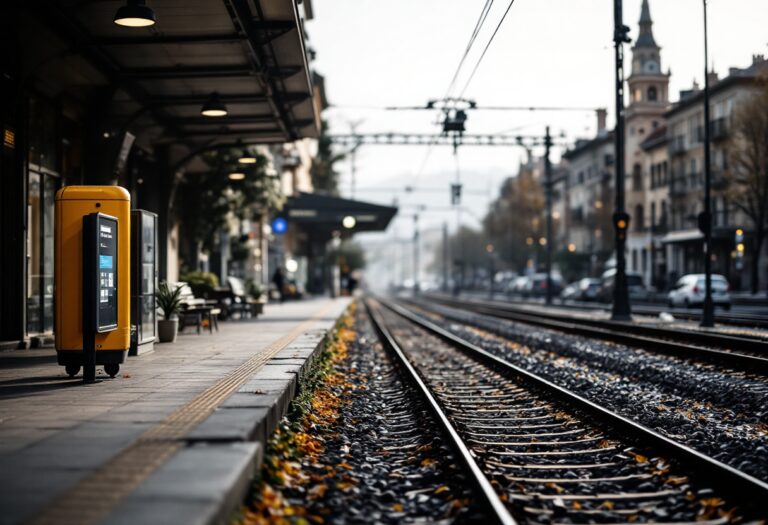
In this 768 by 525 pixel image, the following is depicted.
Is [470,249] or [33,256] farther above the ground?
[470,249]

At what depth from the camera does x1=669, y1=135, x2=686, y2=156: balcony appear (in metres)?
69.2

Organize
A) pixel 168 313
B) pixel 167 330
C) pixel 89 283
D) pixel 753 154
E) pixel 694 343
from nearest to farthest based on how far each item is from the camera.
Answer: pixel 89 283 → pixel 167 330 → pixel 168 313 → pixel 694 343 → pixel 753 154

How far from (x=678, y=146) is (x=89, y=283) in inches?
2594

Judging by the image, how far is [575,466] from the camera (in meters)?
7.37

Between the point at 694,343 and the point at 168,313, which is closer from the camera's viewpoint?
the point at 168,313

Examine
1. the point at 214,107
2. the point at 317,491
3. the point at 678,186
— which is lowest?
the point at 317,491

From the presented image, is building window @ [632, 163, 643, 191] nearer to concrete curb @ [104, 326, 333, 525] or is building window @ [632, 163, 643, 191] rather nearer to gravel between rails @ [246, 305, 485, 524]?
gravel between rails @ [246, 305, 485, 524]

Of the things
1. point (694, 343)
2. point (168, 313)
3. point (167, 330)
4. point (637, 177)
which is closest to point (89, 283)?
point (167, 330)

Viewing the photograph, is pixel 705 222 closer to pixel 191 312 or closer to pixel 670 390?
pixel 670 390

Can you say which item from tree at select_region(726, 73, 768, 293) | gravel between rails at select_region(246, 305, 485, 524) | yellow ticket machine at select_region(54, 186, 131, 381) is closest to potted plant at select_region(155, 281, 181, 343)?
gravel between rails at select_region(246, 305, 485, 524)

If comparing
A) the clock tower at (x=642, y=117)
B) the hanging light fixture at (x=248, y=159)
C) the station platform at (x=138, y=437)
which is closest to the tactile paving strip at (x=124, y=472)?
the station platform at (x=138, y=437)

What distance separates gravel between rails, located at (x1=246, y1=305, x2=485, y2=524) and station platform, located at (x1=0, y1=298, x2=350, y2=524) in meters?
0.53

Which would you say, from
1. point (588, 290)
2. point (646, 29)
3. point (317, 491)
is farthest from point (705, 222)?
point (646, 29)

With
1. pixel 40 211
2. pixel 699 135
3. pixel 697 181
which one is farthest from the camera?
pixel 697 181
